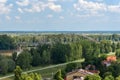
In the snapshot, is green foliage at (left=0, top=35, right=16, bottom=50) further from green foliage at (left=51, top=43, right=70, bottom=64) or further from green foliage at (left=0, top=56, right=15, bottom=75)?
green foliage at (left=0, top=56, right=15, bottom=75)

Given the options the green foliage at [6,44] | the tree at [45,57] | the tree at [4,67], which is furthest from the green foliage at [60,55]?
the green foliage at [6,44]

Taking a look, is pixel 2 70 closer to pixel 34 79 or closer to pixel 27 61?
pixel 27 61

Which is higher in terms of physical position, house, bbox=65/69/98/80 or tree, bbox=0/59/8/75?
house, bbox=65/69/98/80

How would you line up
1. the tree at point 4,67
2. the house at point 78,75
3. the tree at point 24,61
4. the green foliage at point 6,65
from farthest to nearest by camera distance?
the tree at point 24,61 < the green foliage at point 6,65 < the tree at point 4,67 < the house at point 78,75

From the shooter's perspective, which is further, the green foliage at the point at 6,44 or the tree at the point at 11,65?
the green foliage at the point at 6,44

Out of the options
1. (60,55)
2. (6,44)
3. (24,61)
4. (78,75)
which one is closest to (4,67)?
(24,61)

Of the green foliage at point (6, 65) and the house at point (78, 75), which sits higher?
the house at point (78, 75)

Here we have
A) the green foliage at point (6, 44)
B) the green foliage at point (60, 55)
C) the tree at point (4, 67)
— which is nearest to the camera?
the tree at point (4, 67)

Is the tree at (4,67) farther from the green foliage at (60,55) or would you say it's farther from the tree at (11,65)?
the green foliage at (60,55)

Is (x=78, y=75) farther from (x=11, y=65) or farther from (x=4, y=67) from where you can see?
(x=11, y=65)

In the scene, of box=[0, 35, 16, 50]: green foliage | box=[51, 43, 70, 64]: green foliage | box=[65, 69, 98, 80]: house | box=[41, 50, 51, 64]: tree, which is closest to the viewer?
box=[65, 69, 98, 80]: house

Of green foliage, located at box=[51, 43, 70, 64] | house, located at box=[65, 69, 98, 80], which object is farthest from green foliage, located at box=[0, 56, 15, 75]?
house, located at box=[65, 69, 98, 80]

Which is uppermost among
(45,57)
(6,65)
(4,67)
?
(45,57)
